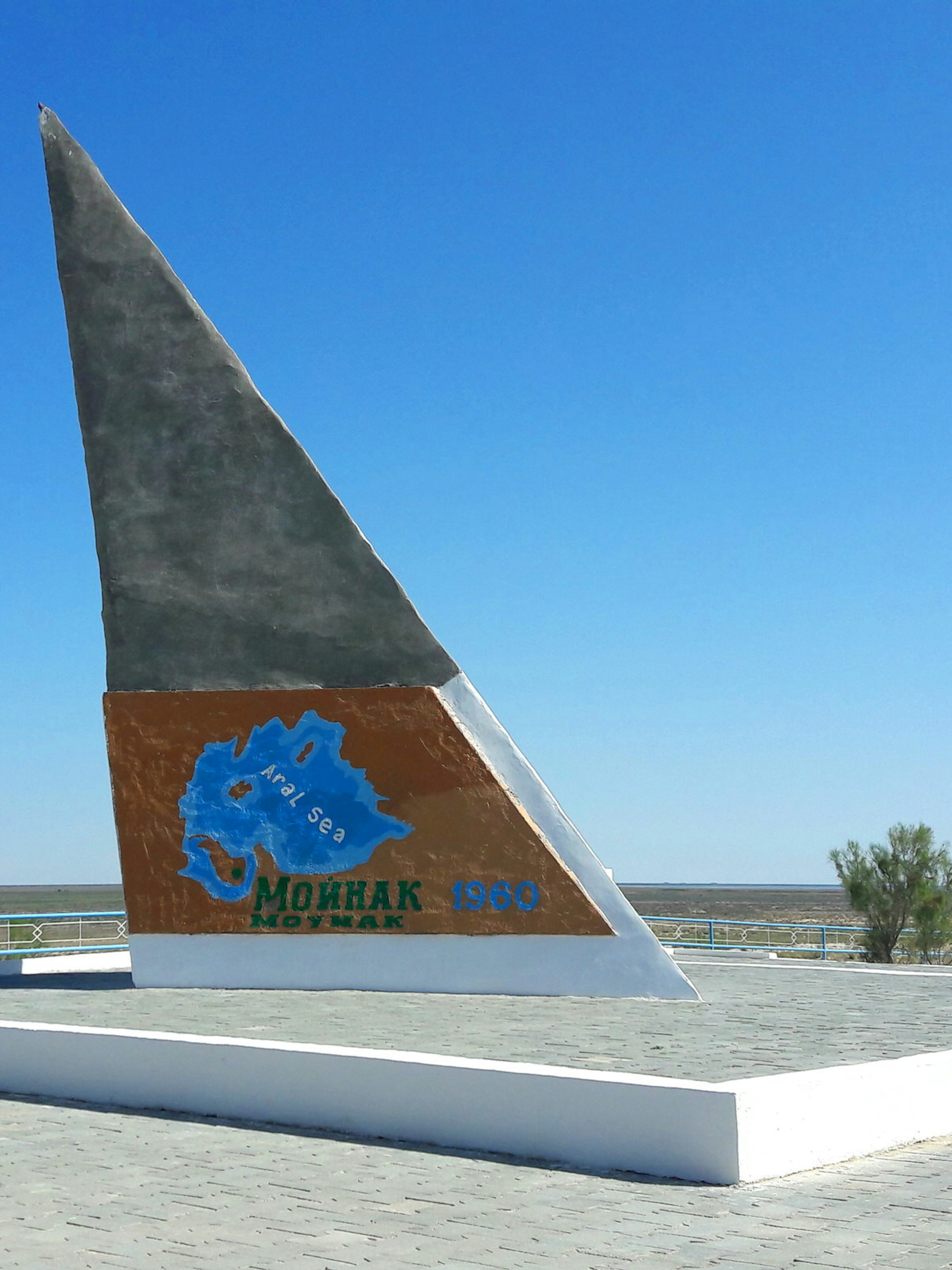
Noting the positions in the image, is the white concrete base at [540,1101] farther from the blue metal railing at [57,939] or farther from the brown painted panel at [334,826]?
the blue metal railing at [57,939]

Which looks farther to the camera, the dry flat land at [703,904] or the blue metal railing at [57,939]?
the dry flat land at [703,904]

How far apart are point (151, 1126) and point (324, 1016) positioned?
2536 mm

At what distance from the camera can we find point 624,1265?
4.89 meters

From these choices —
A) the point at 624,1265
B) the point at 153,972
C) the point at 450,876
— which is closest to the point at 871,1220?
the point at 624,1265

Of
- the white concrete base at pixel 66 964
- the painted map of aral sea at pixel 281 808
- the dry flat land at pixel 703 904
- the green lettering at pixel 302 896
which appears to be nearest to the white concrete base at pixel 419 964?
the green lettering at pixel 302 896

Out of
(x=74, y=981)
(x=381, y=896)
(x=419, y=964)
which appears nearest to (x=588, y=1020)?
(x=419, y=964)

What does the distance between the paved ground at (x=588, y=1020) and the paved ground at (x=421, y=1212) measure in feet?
3.35

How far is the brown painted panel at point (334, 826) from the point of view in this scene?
1194 cm

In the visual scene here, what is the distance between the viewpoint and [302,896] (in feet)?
41.0

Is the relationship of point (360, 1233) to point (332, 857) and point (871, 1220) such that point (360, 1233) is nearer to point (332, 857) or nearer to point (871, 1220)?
point (871, 1220)

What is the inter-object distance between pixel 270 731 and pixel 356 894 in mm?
1826

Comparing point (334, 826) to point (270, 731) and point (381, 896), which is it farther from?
point (270, 731)

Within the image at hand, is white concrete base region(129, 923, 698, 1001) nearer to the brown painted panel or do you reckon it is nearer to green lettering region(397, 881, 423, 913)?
the brown painted panel

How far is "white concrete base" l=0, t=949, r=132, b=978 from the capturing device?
1567 centimetres
